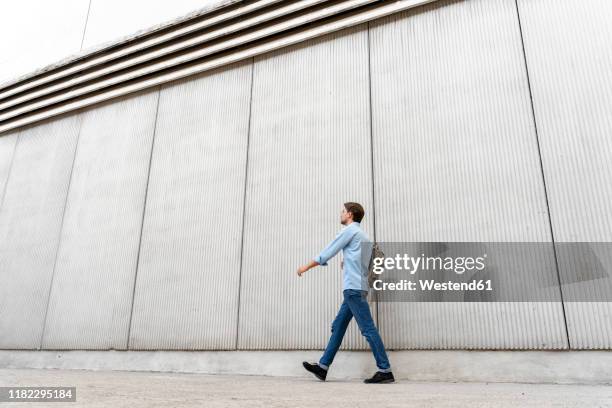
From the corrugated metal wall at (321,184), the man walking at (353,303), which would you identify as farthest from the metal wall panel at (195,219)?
the man walking at (353,303)

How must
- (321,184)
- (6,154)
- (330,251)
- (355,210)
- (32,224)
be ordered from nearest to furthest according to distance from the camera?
(330,251)
(355,210)
(321,184)
(32,224)
(6,154)

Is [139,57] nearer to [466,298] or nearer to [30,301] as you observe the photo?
[30,301]

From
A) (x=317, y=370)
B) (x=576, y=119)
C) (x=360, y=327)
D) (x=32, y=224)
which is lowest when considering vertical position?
(x=317, y=370)

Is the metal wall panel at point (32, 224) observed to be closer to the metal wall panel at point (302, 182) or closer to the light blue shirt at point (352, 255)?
the metal wall panel at point (302, 182)

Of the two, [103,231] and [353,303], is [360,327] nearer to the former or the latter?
[353,303]

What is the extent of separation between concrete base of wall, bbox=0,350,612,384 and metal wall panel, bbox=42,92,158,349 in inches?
20.1

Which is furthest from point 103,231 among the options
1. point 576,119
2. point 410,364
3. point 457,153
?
point 576,119

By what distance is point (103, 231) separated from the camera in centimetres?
716

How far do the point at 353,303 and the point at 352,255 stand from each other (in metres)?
0.43

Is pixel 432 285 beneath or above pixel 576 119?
beneath

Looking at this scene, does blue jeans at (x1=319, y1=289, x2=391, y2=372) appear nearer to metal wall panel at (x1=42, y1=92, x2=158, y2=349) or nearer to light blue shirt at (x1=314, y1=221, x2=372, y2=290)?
light blue shirt at (x1=314, y1=221, x2=372, y2=290)

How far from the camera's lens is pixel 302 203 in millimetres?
5863

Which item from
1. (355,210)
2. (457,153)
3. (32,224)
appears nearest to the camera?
(355,210)

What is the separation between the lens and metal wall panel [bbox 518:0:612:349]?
447cm
